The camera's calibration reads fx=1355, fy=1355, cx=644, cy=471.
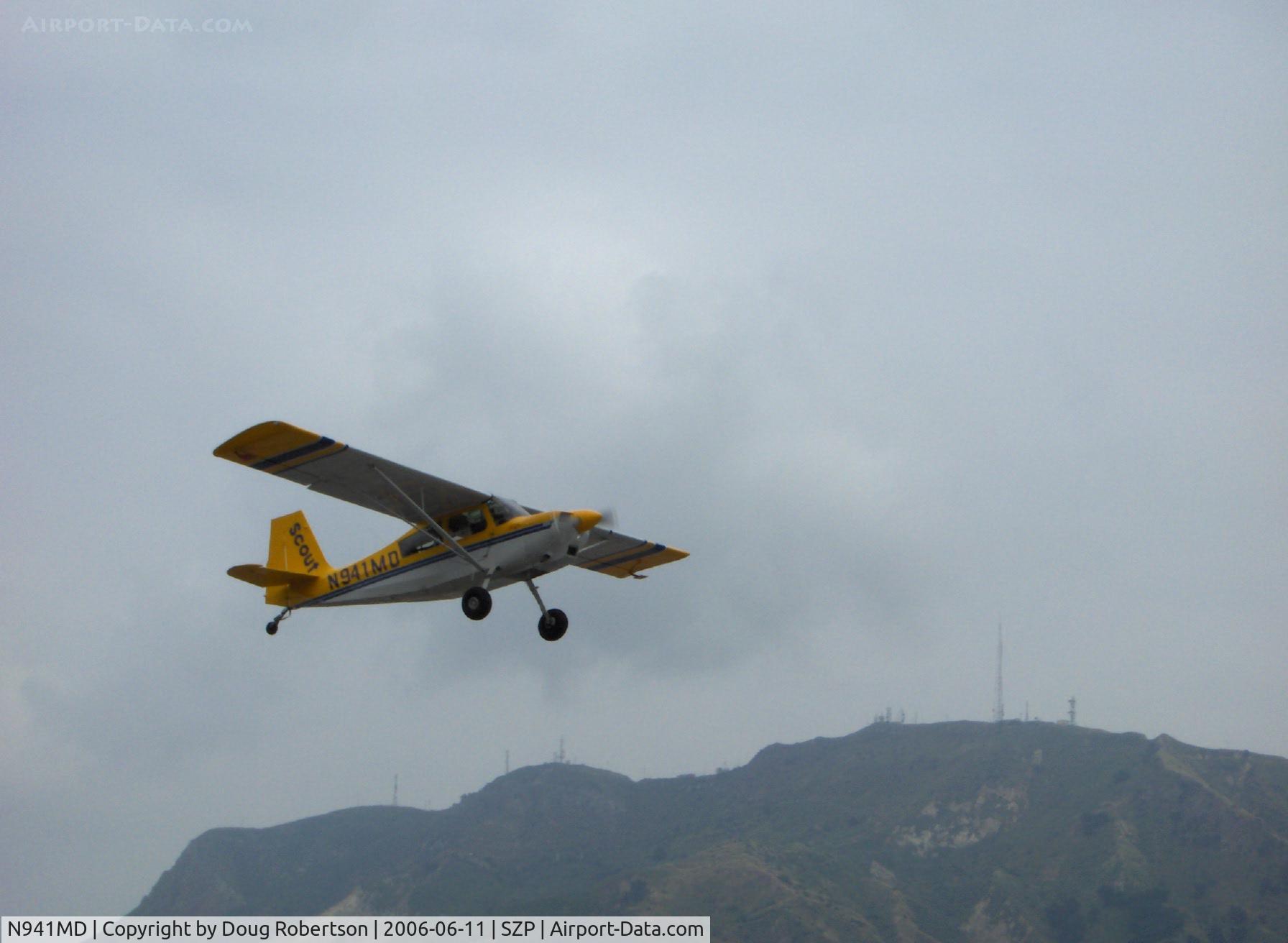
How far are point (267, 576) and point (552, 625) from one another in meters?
6.50

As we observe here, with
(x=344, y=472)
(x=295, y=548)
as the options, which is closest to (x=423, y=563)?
(x=344, y=472)

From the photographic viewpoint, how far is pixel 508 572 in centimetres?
2698

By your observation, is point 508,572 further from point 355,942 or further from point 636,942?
point 355,942

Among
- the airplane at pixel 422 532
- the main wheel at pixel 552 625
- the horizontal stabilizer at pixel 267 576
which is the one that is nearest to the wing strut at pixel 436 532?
the airplane at pixel 422 532

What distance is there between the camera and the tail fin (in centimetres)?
3144

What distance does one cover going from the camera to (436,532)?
2742 centimetres

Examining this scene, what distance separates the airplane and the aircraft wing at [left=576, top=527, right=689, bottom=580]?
3.66 m

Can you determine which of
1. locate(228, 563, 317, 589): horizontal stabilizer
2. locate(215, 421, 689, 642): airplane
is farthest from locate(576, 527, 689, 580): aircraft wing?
locate(228, 563, 317, 589): horizontal stabilizer

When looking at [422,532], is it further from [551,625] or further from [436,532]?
[551,625]

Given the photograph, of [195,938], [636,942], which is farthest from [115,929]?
[195,938]

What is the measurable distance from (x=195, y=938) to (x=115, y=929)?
16722 cm

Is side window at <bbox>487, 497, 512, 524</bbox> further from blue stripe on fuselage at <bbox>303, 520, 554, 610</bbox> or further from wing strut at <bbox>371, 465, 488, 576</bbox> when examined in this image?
wing strut at <bbox>371, 465, 488, 576</bbox>

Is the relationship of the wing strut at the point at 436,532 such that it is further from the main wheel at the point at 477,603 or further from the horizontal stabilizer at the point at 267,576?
the horizontal stabilizer at the point at 267,576

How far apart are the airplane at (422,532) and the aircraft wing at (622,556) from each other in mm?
3658
